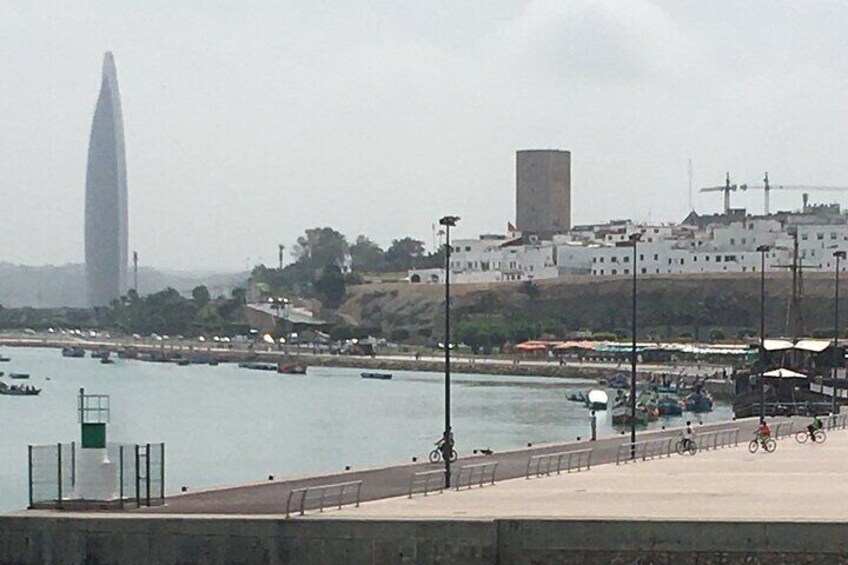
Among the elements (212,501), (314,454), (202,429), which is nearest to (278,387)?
(202,429)

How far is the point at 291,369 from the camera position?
183m

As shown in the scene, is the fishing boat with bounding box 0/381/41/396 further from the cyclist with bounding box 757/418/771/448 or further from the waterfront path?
the cyclist with bounding box 757/418/771/448

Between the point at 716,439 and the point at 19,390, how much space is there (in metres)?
85.6

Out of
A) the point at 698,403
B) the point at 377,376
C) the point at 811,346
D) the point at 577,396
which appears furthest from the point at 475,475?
the point at 377,376

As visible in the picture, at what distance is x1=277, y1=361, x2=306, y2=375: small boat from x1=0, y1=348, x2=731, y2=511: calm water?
32.5 ft

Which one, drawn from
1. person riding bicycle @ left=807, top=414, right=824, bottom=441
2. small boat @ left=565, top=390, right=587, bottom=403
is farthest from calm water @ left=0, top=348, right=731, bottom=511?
person riding bicycle @ left=807, top=414, right=824, bottom=441

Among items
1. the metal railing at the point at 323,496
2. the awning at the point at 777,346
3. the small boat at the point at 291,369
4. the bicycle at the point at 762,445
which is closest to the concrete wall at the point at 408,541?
the metal railing at the point at 323,496

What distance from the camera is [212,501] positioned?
3922 centimetres

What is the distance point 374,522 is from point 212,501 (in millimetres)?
5370

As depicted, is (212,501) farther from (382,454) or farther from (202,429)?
(202,429)

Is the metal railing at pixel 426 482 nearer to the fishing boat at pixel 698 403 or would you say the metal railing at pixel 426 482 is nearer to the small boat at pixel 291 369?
the fishing boat at pixel 698 403

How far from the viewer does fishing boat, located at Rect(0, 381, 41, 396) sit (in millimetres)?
135000

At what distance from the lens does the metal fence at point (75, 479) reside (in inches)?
1478

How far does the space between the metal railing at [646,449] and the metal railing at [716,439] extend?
104 cm
